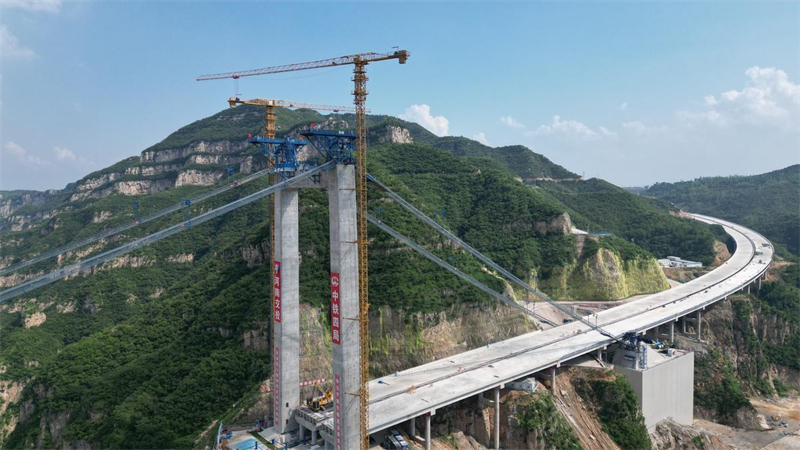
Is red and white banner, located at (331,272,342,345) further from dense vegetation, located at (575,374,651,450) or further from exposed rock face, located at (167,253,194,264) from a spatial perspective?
exposed rock face, located at (167,253,194,264)

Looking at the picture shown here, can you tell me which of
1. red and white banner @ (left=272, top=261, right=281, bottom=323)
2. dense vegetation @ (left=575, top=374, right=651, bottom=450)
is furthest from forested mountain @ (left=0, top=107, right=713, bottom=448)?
dense vegetation @ (left=575, top=374, right=651, bottom=450)

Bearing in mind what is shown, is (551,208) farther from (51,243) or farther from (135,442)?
(51,243)

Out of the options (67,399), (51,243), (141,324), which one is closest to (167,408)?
(67,399)

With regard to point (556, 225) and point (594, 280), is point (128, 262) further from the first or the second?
point (594, 280)

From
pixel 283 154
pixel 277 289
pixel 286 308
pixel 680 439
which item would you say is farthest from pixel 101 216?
pixel 680 439

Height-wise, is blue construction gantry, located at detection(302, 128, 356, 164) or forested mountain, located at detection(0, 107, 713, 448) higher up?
blue construction gantry, located at detection(302, 128, 356, 164)

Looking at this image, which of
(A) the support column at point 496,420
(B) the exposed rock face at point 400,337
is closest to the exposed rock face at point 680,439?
(A) the support column at point 496,420
